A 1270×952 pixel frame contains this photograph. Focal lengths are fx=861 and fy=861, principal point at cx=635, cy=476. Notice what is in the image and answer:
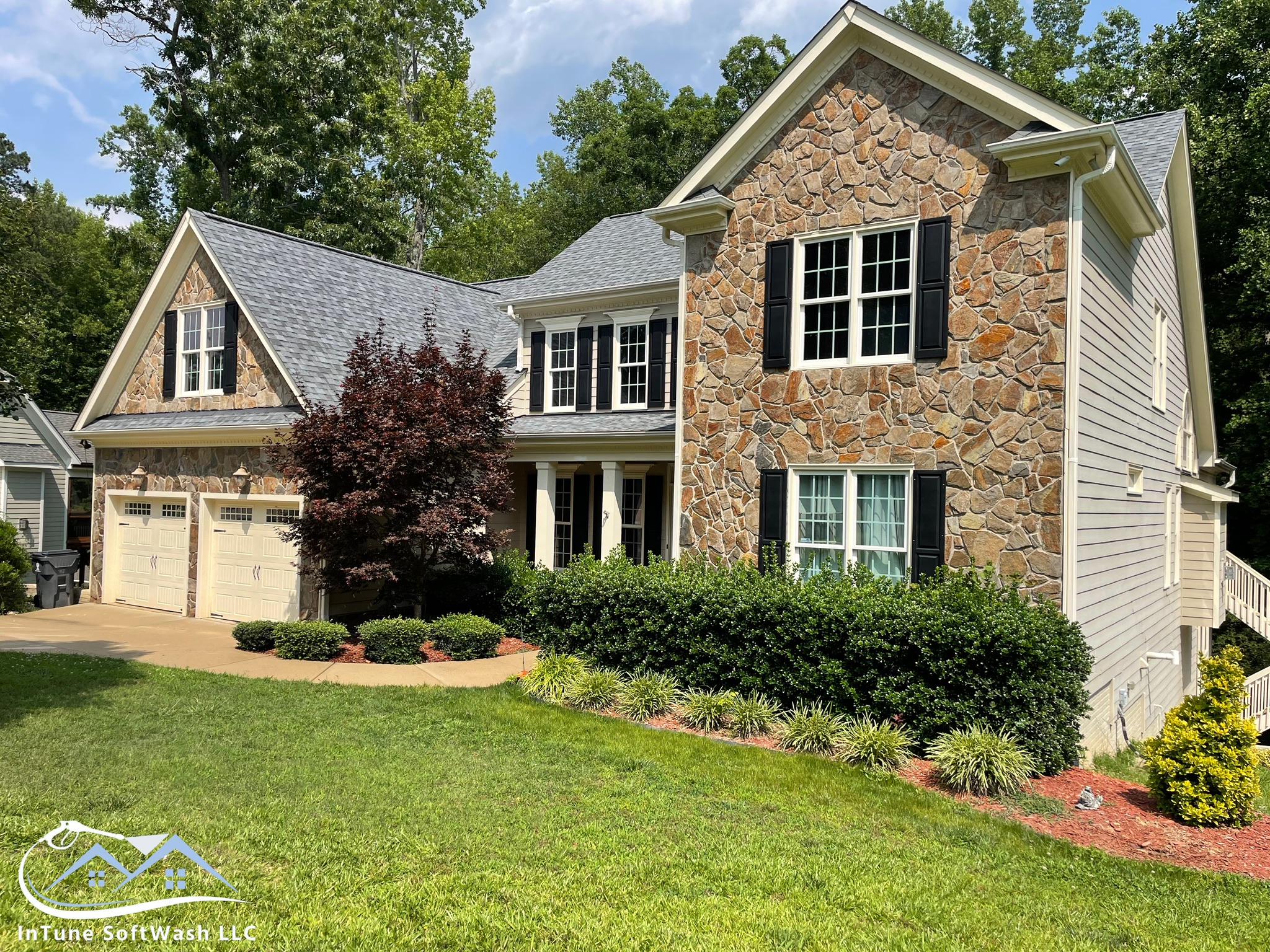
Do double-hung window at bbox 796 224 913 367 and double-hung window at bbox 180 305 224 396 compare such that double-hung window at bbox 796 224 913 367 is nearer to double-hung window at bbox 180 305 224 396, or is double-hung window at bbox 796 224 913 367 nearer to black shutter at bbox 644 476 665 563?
black shutter at bbox 644 476 665 563

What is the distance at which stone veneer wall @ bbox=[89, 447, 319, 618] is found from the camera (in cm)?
1531

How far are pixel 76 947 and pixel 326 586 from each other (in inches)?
389

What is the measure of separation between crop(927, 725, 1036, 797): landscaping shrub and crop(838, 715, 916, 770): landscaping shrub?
38 centimetres

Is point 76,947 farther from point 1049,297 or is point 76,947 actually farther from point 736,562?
point 1049,297

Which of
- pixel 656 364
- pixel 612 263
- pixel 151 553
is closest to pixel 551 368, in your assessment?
pixel 612 263

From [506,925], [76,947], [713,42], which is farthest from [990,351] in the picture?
[713,42]

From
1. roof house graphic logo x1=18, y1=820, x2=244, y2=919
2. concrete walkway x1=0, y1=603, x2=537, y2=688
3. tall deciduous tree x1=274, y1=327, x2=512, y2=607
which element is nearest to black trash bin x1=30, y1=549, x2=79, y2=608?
concrete walkway x1=0, y1=603, x2=537, y2=688

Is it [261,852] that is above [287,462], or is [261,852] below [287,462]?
below

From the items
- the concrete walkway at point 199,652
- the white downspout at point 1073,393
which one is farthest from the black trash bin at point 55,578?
the white downspout at point 1073,393

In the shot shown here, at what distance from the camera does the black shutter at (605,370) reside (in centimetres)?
1691

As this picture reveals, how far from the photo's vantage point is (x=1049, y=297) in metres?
9.43

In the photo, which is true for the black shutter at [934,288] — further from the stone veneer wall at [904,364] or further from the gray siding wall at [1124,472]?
the gray siding wall at [1124,472]

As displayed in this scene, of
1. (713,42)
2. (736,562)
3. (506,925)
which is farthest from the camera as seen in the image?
(713,42)

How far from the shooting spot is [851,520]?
1058cm
